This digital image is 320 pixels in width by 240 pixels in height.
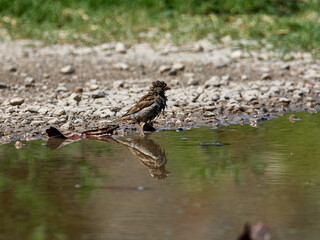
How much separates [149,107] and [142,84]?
2.61m

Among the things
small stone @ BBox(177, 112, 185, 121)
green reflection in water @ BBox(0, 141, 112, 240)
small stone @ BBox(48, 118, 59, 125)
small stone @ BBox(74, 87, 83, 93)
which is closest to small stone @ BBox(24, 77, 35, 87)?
small stone @ BBox(74, 87, 83, 93)

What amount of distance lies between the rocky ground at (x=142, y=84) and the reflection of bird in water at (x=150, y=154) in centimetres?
74

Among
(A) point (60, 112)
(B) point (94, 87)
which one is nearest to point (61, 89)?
(B) point (94, 87)

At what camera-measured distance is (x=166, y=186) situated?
19.4ft

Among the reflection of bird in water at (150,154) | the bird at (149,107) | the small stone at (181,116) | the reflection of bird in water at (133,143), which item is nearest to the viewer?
the reflection of bird in water at (150,154)

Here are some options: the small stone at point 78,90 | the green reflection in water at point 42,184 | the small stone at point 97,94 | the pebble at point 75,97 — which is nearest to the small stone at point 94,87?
the small stone at point 78,90

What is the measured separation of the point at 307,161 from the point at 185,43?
6.96 metres

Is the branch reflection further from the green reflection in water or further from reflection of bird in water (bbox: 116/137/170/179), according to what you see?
the green reflection in water

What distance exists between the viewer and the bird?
810 cm

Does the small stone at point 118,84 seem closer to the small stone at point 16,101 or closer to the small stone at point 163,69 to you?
the small stone at point 163,69

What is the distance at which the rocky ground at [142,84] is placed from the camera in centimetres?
882

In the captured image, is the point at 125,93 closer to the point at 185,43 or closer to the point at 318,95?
the point at 318,95

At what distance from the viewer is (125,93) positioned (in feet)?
32.8

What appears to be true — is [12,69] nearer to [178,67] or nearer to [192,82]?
[178,67]
